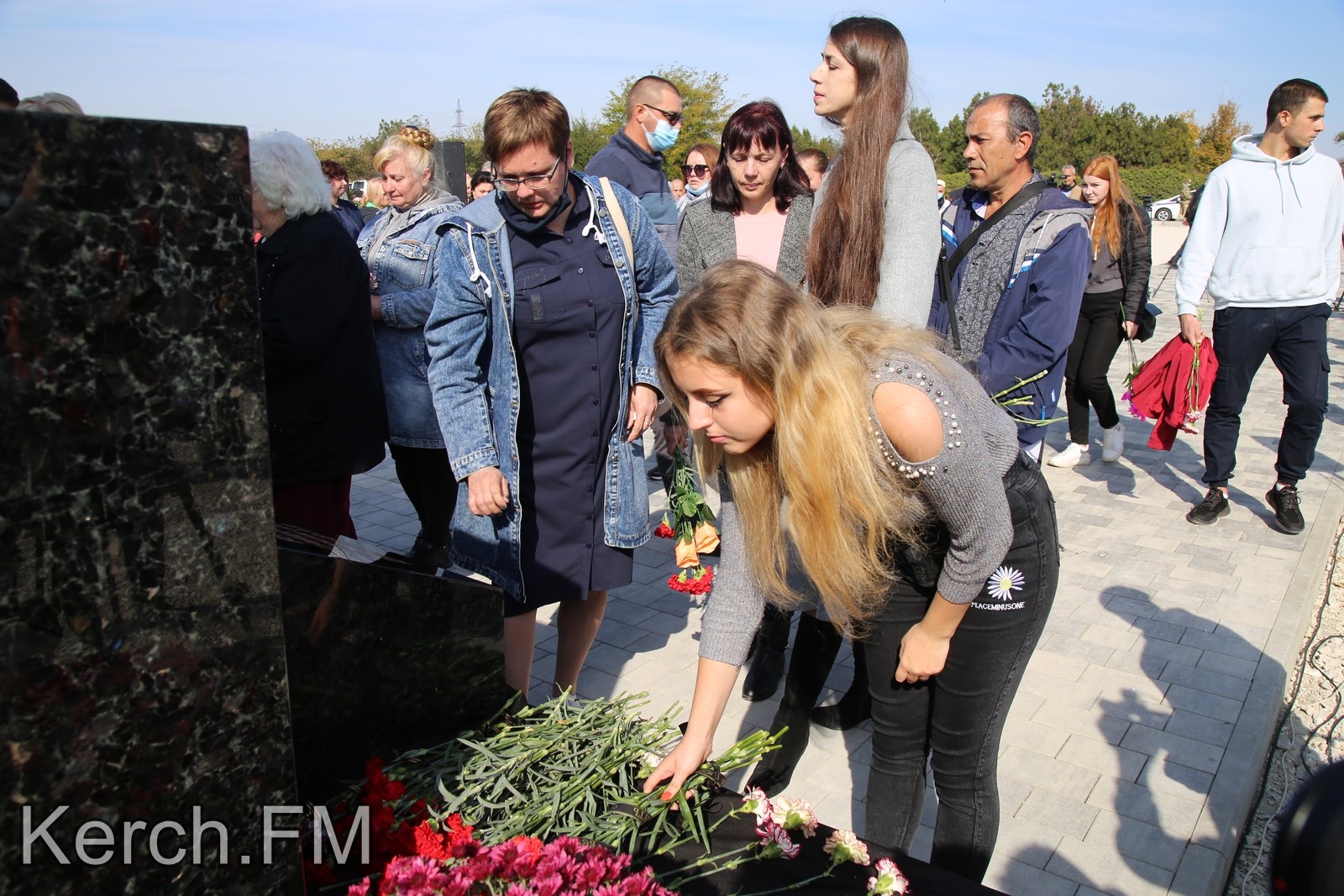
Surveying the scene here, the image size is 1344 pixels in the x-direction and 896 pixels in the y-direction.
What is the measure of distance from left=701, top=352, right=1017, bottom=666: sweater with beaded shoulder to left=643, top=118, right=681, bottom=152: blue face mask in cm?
351

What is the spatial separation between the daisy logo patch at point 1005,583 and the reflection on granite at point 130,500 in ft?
4.50

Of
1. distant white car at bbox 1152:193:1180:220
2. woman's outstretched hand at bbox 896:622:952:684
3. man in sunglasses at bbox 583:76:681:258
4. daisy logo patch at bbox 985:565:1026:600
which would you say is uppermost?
distant white car at bbox 1152:193:1180:220

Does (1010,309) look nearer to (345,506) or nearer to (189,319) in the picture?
(345,506)

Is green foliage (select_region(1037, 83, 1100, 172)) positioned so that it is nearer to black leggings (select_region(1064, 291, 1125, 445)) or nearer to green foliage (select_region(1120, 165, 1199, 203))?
green foliage (select_region(1120, 165, 1199, 203))

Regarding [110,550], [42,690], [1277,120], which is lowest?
[42,690]

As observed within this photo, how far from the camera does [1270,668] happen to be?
3.62 metres

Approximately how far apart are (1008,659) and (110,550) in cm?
165

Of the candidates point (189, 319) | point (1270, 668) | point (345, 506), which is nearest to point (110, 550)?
point (189, 319)

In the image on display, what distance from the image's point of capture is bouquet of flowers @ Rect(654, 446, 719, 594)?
3441 mm

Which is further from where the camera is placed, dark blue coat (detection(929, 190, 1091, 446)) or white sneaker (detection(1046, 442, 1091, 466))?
white sneaker (detection(1046, 442, 1091, 466))

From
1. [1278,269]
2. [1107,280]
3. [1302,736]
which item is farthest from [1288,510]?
[1302,736]

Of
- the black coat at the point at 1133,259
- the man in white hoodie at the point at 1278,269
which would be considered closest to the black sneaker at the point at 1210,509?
the man in white hoodie at the point at 1278,269

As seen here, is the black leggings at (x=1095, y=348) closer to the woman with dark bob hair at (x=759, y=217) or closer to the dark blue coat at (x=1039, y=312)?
the woman with dark bob hair at (x=759, y=217)

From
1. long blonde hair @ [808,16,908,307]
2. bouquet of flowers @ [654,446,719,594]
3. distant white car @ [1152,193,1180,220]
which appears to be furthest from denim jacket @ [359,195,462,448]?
distant white car @ [1152,193,1180,220]
